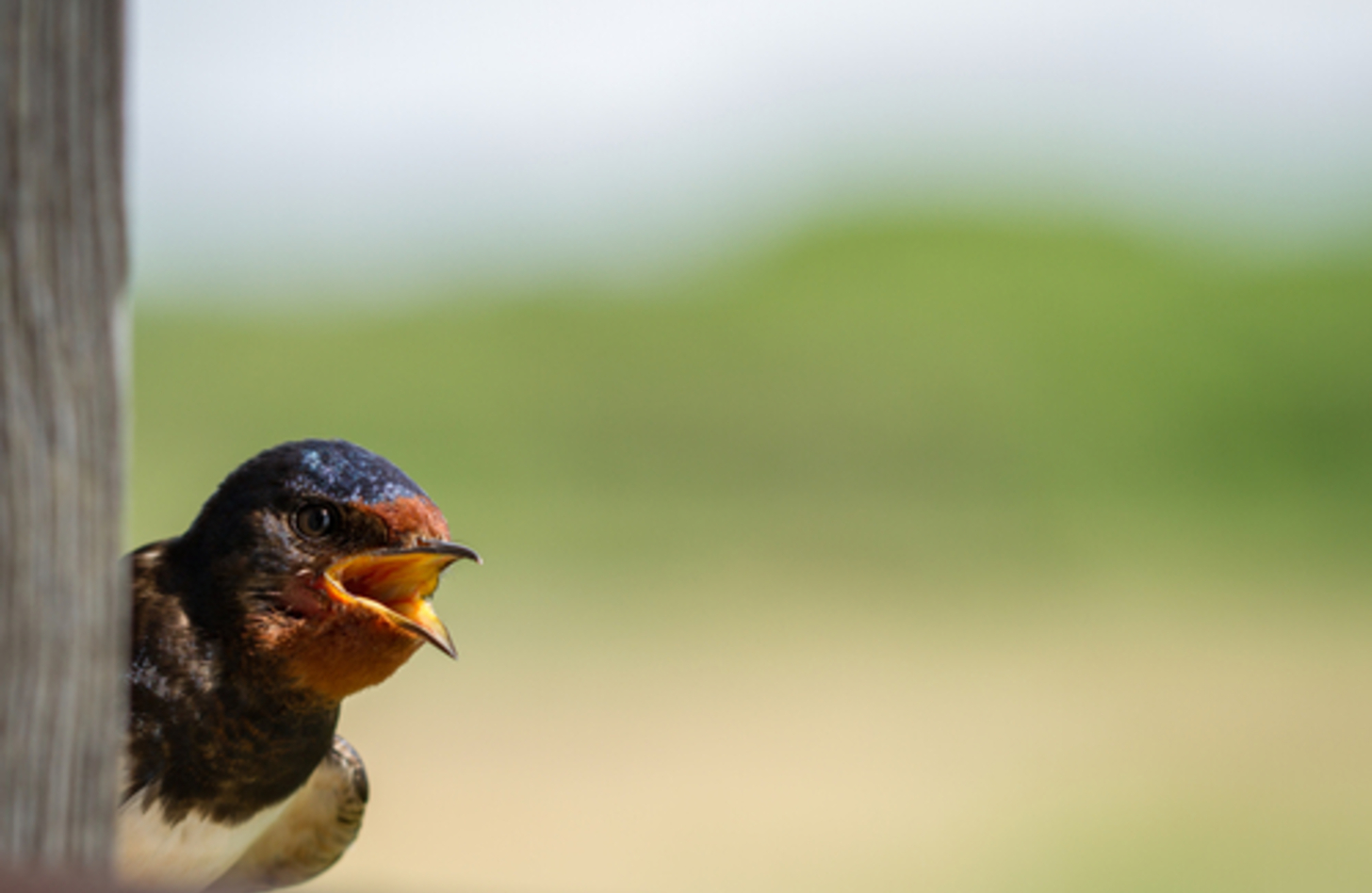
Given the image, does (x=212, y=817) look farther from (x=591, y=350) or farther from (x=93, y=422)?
(x=591, y=350)

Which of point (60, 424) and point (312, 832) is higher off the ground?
point (60, 424)

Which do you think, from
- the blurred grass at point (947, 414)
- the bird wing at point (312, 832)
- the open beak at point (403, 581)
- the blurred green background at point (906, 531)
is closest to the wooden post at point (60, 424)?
the open beak at point (403, 581)

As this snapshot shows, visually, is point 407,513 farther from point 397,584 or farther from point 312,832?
point 312,832

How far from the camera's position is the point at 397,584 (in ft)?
5.12

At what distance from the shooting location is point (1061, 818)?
13.0 metres

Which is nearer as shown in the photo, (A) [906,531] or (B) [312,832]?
(B) [312,832]

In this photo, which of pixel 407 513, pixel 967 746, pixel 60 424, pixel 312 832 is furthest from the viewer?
pixel 967 746

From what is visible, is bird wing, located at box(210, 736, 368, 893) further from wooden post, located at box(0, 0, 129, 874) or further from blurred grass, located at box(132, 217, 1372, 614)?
blurred grass, located at box(132, 217, 1372, 614)

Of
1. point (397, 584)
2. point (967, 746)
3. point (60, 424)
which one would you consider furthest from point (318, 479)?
point (967, 746)

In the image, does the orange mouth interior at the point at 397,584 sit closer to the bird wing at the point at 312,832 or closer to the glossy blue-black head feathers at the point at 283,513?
the glossy blue-black head feathers at the point at 283,513

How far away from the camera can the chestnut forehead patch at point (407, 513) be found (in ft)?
4.84

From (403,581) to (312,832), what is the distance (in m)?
0.57

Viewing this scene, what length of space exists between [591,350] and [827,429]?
377cm

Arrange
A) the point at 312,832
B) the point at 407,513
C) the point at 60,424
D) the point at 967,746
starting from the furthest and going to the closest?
the point at 967,746 → the point at 312,832 → the point at 407,513 → the point at 60,424
